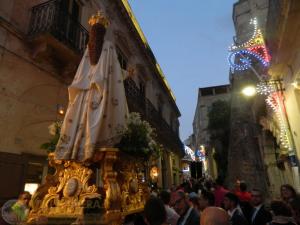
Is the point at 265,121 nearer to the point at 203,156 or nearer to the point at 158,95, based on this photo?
the point at 158,95

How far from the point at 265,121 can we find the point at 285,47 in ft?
20.9

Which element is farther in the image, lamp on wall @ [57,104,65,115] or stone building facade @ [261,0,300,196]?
lamp on wall @ [57,104,65,115]

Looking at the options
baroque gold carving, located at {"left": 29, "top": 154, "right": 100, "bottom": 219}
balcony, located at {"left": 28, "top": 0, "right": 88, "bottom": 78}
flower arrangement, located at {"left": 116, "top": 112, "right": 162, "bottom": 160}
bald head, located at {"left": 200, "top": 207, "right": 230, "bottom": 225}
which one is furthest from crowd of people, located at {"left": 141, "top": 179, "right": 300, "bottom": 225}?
balcony, located at {"left": 28, "top": 0, "right": 88, "bottom": 78}

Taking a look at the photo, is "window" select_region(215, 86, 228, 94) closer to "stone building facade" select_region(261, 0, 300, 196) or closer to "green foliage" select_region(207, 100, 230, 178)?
"green foliage" select_region(207, 100, 230, 178)

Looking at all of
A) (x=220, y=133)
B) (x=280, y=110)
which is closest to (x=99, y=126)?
(x=280, y=110)

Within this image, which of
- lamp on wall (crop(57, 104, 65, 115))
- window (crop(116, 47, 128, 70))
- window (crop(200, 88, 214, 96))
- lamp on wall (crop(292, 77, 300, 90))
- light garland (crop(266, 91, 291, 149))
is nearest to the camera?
lamp on wall (crop(292, 77, 300, 90))

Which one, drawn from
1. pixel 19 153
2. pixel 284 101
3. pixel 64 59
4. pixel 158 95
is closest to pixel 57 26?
pixel 64 59

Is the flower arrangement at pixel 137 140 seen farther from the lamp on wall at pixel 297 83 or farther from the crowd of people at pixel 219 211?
the lamp on wall at pixel 297 83

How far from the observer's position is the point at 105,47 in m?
3.92

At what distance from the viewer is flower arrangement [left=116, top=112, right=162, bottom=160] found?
11.6ft

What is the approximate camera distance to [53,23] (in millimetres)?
7215

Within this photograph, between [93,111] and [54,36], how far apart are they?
4.60 metres

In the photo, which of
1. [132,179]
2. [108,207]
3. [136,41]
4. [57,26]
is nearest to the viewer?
[108,207]

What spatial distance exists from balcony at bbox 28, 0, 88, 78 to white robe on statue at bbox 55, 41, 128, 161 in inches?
154
